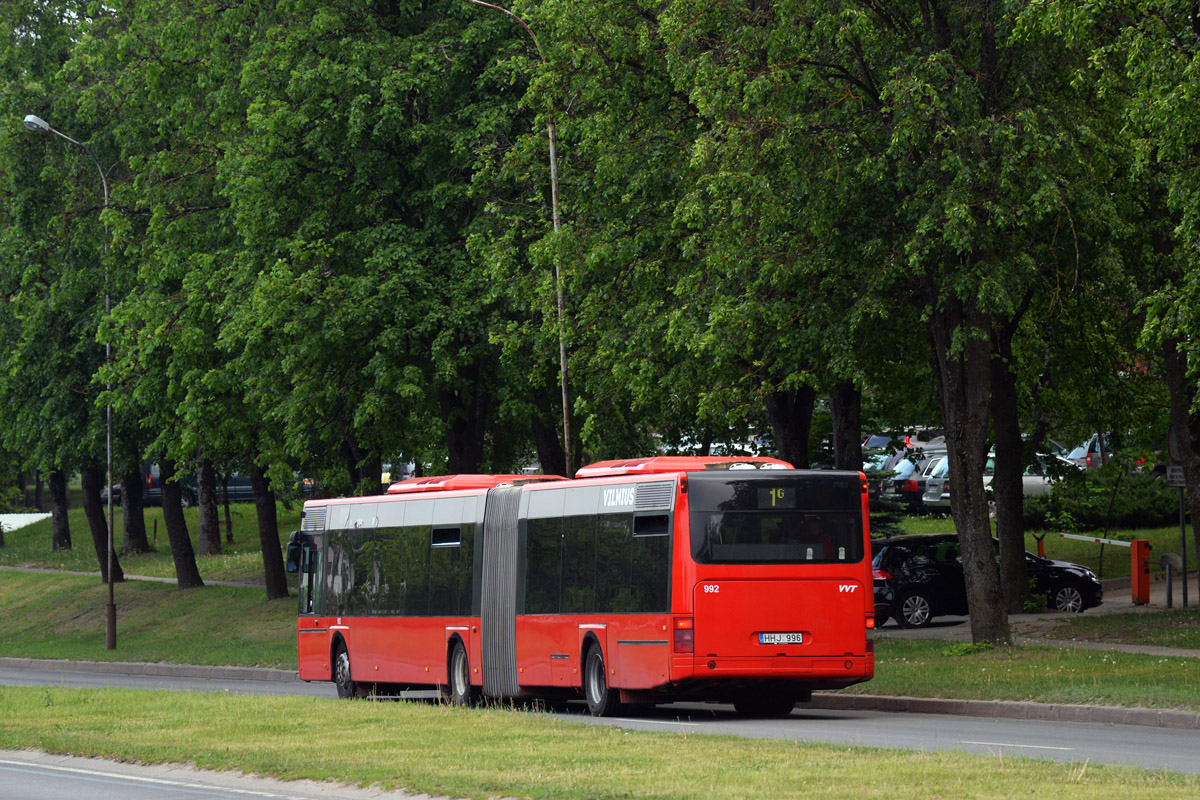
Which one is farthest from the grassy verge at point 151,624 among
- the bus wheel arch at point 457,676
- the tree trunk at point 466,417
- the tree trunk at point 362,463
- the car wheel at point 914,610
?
the car wheel at point 914,610

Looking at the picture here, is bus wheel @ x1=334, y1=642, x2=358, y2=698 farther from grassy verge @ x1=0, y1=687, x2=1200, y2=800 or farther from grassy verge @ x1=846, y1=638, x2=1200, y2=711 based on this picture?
grassy verge @ x1=846, y1=638, x2=1200, y2=711

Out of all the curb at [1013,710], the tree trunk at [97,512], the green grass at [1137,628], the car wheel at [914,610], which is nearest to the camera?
the curb at [1013,710]

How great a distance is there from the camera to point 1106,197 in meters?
22.7

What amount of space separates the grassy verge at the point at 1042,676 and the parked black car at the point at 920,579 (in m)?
5.79

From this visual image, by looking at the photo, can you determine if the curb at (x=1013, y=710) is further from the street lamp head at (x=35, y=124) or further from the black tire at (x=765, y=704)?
the street lamp head at (x=35, y=124)

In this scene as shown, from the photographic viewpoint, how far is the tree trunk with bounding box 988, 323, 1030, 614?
96.6ft

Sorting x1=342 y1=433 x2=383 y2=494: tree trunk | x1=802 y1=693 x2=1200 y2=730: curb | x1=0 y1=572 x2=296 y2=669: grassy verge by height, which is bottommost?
x1=0 y1=572 x2=296 y2=669: grassy verge

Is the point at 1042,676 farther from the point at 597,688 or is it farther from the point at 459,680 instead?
the point at 459,680

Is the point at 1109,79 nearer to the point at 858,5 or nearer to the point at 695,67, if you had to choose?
the point at 858,5

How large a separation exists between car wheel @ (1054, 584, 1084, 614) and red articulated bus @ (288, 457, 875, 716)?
44.3 feet

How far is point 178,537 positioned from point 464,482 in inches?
925

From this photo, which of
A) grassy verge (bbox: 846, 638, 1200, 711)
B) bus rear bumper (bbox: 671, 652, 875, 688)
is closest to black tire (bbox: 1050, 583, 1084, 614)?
grassy verge (bbox: 846, 638, 1200, 711)

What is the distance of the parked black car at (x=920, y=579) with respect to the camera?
31.5 m

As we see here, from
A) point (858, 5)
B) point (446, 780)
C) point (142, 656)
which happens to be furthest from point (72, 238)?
point (446, 780)
